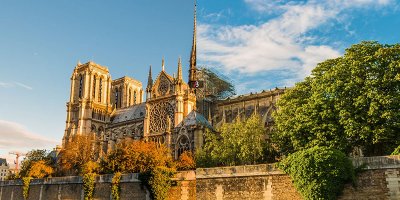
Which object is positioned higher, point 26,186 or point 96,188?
Answer: point 96,188

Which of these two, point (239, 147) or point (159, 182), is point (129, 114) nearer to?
point (239, 147)

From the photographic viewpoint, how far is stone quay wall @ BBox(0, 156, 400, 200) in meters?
22.9

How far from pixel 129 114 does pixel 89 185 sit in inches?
1644

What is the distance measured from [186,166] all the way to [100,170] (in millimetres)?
8349

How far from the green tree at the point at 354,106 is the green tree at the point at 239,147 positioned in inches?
218

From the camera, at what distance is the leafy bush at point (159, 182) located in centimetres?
3088

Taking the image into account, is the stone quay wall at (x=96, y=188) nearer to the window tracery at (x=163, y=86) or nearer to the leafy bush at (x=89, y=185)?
the leafy bush at (x=89, y=185)

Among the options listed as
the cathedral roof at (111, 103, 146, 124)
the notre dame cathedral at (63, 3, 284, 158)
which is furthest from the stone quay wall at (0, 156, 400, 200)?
the cathedral roof at (111, 103, 146, 124)

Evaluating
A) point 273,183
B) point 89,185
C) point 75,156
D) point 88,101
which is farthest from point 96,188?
point 88,101

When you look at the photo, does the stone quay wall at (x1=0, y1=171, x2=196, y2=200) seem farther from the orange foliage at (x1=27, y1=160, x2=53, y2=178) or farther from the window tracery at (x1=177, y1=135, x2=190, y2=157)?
the window tracery at (x1=177, y1=135, x2=190, y2=157)

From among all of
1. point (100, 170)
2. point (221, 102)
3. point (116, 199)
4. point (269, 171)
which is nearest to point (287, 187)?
point (269, 171)

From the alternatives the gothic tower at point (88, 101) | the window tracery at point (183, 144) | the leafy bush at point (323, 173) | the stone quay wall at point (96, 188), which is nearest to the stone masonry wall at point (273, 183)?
the leafy bush at point (323, 173)

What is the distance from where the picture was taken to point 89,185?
3581cm

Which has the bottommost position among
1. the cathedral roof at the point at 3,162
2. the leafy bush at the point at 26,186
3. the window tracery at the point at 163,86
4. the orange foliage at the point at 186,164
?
the leafy bush at the point at 26,186
